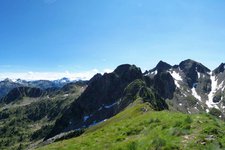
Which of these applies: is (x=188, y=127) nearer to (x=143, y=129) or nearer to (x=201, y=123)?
(x=201, y=123)

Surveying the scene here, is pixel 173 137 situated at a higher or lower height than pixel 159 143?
higher

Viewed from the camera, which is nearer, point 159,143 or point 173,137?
point 159,143

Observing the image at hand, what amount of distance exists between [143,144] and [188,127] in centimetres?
433

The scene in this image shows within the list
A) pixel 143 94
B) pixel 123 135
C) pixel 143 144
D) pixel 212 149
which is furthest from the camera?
pixel 143 94

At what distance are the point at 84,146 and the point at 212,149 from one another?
42.1ft

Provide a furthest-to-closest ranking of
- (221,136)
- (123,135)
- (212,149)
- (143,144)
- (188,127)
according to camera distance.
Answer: (123,135), (188,127), (143,144), (221,136), (212,149)

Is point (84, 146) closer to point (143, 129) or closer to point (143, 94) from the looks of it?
point (143, 129)

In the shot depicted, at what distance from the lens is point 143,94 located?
642 feet

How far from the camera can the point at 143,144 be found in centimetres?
1950

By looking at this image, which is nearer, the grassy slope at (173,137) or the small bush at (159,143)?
the grassy slope at (173,137)

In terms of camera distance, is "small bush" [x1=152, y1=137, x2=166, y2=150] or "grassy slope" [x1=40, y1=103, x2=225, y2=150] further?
"small bush" [x1=152, y1=137, x2=166, y2=150]

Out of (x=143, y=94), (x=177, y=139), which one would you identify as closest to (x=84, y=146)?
(x=177, y=139)

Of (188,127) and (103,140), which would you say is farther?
(103,140)

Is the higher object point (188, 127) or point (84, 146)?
point (188, 127)
